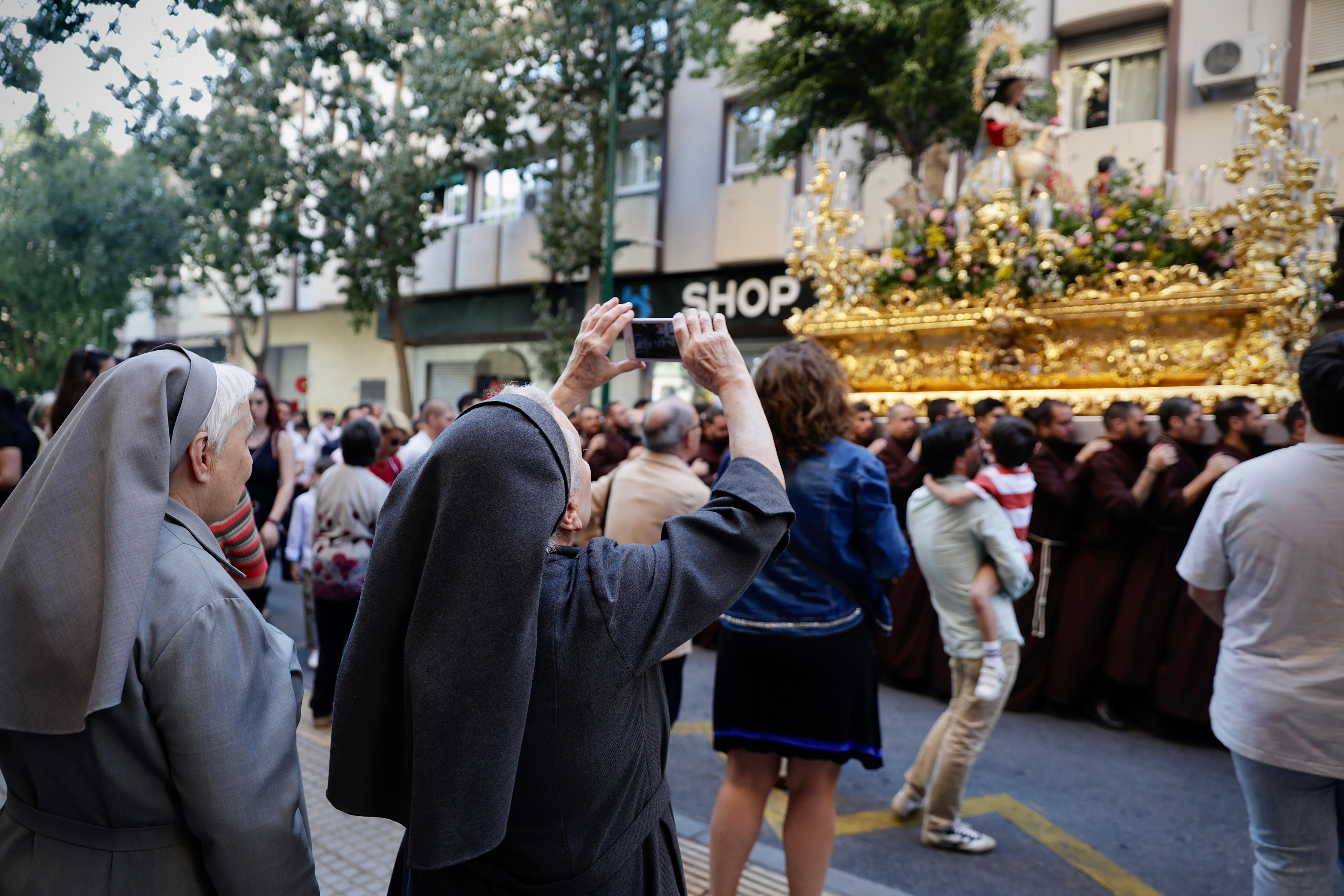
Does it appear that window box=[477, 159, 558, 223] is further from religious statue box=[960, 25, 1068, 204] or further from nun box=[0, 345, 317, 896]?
nun box=[0, 345, 317, 896]

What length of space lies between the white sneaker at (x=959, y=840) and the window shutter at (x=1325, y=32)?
38.6 feet

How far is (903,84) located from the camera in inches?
441

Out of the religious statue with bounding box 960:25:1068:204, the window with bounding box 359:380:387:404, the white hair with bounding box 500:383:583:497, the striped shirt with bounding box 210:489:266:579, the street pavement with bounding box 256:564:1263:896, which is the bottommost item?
the street pavement with bounding box 256:564:1263:896

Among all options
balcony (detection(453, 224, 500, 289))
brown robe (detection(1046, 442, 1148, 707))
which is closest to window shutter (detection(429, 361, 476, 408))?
balcony (detection(453, 224, 500, 289))

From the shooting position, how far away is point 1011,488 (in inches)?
165

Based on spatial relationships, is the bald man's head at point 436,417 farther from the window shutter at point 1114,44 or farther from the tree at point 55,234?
the window shutter at point 1114,44

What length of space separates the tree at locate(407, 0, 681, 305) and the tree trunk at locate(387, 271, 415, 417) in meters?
2.93

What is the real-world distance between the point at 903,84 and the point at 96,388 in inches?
443

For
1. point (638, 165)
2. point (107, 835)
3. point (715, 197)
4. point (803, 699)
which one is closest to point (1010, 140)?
point (803, 699)

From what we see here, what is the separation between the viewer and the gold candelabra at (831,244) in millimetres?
9234

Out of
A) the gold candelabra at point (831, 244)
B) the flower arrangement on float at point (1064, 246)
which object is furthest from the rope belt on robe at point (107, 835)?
the gold candelabra at point (831, 244)

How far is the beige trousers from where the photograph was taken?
3904mm

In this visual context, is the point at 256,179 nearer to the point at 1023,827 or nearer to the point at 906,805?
the point at 906,805

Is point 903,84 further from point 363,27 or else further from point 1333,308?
point 363,27
